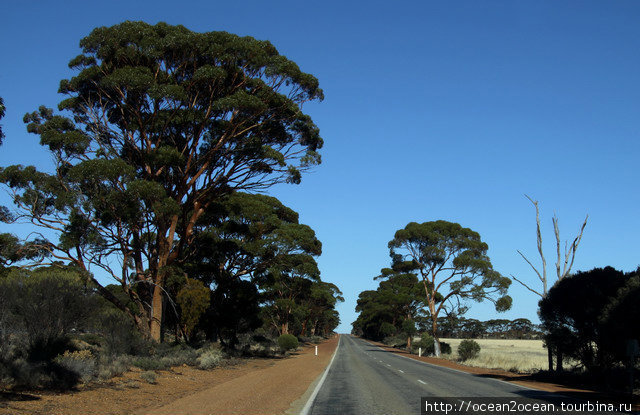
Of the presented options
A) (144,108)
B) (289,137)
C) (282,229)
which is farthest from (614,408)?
(282,229)

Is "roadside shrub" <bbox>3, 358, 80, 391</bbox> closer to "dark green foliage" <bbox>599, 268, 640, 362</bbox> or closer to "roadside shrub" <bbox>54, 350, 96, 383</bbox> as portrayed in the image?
"roadside shrub" <bbox>54, 350, 96, 383</bbox>

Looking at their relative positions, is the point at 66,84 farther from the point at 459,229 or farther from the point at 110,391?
the point at 459,229

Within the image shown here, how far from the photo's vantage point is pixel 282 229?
35250mm

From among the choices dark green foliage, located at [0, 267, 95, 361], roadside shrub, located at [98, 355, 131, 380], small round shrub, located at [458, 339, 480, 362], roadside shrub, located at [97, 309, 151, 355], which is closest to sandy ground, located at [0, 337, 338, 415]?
roadside shrub, located at [98, 355, 131, 380]

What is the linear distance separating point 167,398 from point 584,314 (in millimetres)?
15960

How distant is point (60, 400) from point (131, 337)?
32.7ft

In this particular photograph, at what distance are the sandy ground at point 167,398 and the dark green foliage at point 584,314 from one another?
11054 mm

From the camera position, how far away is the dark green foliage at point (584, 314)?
62.1ft

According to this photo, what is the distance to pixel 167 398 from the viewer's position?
13.7m

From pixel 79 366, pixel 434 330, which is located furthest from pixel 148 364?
pixel 434 330

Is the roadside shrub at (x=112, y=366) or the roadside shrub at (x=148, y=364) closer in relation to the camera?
the roadside shrub at (x=112, y=366)

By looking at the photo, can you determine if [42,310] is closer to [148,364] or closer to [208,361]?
[148,364]

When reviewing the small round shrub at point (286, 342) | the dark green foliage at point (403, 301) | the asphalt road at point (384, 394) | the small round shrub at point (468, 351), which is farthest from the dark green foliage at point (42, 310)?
the dark green foliage at point (403, 301)

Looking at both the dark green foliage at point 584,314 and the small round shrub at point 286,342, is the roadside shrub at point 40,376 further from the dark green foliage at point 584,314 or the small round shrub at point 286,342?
the small round shrub at point 286,342
